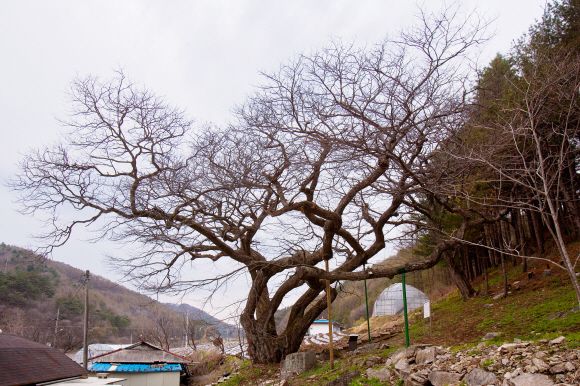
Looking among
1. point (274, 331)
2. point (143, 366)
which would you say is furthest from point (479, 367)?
point (143, 366)

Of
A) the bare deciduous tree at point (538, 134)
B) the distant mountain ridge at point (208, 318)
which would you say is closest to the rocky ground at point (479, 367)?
the bare deciduous tree at point (538, 134)

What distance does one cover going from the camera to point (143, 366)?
22547mm

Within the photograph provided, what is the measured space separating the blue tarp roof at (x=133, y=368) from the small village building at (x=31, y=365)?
10.3m

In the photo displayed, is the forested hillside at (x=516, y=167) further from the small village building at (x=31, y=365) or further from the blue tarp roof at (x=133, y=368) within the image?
the blue tarp roof at (x=133, y=368)

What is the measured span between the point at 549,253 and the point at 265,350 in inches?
490

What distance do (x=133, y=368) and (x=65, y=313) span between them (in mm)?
33417

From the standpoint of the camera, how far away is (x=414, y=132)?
9055 mm

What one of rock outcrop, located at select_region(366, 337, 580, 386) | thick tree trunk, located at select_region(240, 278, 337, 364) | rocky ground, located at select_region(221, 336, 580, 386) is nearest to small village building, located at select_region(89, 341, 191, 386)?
thick tree trunk, located at select_region(240, 278, 337, 364)

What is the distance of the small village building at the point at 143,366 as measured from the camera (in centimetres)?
2209

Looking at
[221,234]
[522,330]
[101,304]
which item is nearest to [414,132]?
[522,330]

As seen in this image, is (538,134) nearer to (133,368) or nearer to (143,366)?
(143,366)

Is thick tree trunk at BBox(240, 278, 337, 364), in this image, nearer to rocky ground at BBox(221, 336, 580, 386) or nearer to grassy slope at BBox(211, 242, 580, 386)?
grassy slope at BBox(211, 242, 580, 386)

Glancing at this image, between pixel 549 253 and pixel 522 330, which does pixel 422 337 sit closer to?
pixel 522 330

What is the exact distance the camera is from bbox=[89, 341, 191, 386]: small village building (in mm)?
22094
